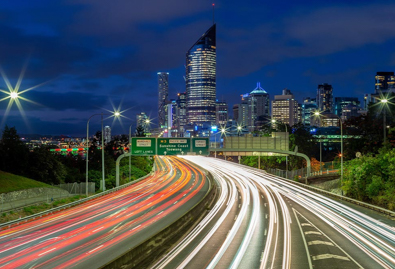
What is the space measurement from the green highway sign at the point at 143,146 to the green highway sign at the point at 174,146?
978 mm

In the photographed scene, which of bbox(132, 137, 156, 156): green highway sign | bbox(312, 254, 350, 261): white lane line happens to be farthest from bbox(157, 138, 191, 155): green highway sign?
bbox(312, 254, 350, 261): white lane line

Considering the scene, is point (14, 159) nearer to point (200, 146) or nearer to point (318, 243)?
point (200, 146)

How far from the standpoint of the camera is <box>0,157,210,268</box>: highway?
20.2 meters

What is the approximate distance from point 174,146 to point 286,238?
3161 cm

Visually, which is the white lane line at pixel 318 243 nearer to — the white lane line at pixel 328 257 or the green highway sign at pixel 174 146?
the white lane line at pixel 328 257

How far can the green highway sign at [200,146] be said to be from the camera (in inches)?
2149

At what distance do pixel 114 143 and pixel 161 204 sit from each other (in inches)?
3532

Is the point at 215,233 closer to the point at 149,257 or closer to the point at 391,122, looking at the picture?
the point at 149,257

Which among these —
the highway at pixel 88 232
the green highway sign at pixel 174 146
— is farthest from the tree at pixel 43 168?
the highway at pixel 88 232

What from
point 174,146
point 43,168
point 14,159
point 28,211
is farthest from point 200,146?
point 14,159

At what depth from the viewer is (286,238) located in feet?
80.9

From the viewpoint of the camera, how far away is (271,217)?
32.8 m

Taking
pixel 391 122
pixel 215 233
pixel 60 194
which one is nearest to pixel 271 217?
pixel 215 233

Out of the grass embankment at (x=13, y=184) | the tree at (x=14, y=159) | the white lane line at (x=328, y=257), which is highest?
the tree at (x=14, y=159)
